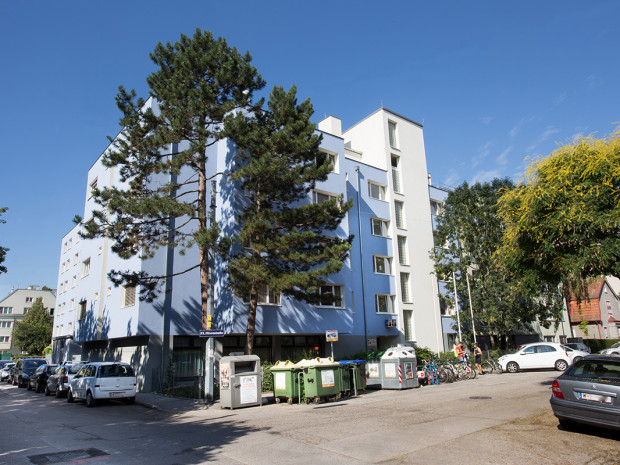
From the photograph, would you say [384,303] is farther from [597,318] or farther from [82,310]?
[597,318]

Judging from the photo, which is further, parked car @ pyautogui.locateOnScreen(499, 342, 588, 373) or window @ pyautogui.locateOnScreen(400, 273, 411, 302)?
window @ pyautogui.locateOnScreen(400, 273, 411, 302)

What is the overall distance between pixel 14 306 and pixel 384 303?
266 ft

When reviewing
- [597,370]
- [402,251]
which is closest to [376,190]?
[402,251]

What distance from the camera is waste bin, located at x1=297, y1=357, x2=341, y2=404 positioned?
49.9 ft

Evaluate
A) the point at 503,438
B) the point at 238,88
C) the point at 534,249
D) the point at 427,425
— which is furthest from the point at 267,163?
the point at 503,438

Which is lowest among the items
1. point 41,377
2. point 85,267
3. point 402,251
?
point 41,377

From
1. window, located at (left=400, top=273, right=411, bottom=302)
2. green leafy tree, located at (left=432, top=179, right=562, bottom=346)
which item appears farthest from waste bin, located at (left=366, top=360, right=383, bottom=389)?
green leafy tree, located at (left=432, top=179, right=562, bottom=346)

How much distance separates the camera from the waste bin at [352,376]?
1661 cm

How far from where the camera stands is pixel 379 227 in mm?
30594

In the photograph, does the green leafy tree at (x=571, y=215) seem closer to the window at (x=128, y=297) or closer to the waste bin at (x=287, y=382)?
the waste bin at (x=287, y=382)

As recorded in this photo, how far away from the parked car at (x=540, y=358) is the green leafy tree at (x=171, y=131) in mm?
18395

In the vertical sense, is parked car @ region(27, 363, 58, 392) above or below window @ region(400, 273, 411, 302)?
below

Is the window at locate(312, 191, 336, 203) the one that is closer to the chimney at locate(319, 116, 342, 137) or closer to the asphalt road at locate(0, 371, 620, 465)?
the chimney at locate(319, 116, 342, 137)

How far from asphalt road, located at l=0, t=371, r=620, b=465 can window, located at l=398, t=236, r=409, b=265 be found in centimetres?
1688
